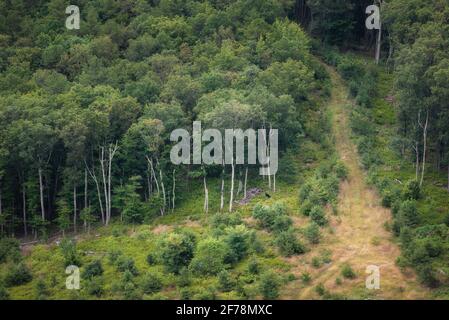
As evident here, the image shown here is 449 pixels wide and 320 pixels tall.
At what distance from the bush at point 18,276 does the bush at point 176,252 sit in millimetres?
9279

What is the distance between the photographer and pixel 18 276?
180 ft

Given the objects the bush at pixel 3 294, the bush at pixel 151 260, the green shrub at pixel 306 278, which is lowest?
the bush at pixel 3 294

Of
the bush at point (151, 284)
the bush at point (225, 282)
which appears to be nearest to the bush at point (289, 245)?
the bush at point (225, 282)

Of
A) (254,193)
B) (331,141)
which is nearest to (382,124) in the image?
(331,141)

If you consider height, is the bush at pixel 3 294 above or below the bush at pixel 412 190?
below

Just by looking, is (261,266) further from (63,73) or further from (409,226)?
(63,73)

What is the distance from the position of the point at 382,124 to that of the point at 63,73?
1190 inches

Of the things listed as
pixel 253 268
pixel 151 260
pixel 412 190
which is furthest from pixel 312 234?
pixel 151 260

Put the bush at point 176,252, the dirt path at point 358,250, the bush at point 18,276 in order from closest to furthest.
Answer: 1. the dirt path at point 358,250
2. the bush at point 176,252
3. the bush at point 18,276

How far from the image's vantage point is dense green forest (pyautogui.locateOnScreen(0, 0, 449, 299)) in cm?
5353

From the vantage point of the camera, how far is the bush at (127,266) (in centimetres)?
5428

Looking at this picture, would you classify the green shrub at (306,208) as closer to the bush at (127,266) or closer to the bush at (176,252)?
the bush at (176,252)

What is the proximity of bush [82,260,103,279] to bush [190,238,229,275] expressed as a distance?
6.40 metres

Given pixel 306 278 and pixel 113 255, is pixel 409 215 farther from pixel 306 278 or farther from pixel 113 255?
pixel 113 255
